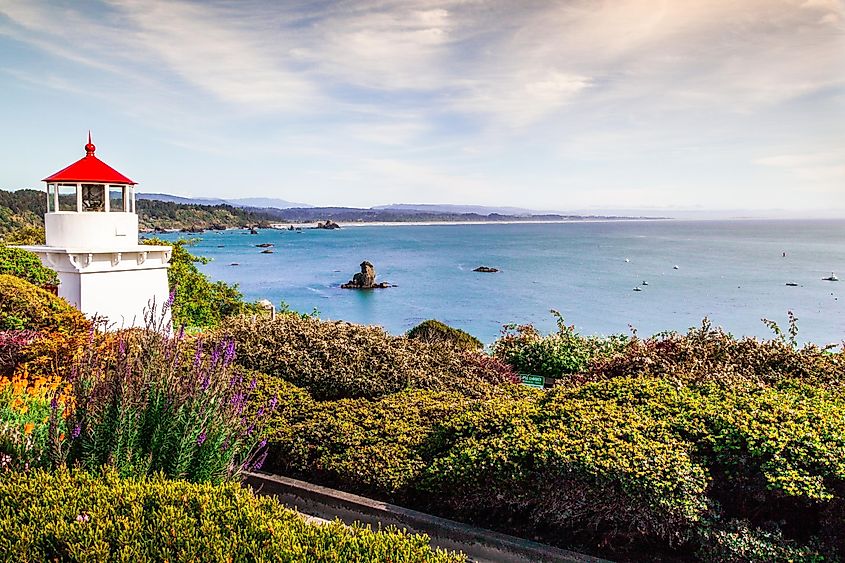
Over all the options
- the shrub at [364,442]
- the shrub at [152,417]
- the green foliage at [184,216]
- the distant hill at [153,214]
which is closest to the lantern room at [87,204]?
the shrub at [364,442]

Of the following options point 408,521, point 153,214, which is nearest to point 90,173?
point 408,521

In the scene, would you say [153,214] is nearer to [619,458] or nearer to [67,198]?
[67,198]

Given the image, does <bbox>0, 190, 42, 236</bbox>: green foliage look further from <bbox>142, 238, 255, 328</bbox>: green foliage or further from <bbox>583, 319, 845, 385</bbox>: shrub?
<bbox>583, 319, 845, 385</bbox>: shrub

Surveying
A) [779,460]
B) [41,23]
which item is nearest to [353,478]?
[779,460]

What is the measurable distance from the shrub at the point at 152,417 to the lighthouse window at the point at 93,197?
6544 millimetres

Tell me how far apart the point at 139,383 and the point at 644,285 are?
59.3 metres

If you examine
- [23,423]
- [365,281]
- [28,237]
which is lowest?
[365,281]

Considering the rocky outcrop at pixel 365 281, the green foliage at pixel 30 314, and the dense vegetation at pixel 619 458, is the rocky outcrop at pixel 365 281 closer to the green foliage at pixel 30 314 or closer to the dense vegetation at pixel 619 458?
the green foliage at pixel 30 314

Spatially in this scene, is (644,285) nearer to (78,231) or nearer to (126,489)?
(78,231)

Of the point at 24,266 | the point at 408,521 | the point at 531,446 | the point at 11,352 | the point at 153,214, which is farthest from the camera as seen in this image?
the point at 153,214

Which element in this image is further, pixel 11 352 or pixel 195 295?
pixel 195 295

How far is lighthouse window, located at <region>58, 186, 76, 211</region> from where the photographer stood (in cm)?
949

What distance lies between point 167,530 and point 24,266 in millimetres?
10775

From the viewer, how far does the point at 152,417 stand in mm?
3736
